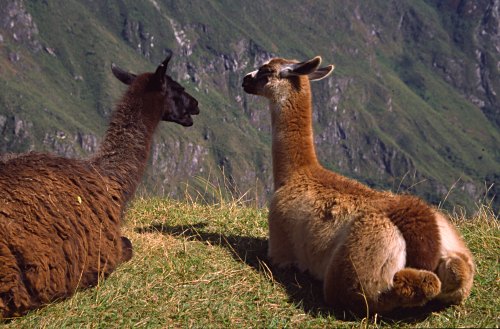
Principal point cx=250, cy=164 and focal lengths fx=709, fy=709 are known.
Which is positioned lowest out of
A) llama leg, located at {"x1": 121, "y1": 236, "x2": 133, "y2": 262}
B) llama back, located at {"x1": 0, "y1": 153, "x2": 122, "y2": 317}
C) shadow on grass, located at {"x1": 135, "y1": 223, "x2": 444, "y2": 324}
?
shadow on grass, located at {"x1": 135, "y1": 223, "x2": 444, "y2": 324}

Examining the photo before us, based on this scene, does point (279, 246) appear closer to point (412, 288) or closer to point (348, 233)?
point (348, 233)

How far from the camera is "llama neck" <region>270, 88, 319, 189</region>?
762cm

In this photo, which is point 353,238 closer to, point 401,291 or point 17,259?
point 401,291

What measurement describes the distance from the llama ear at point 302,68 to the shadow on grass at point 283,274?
1.99m

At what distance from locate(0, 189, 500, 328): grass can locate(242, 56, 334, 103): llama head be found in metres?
1.76

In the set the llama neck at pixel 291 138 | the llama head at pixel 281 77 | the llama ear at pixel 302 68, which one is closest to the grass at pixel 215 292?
the llama neck at pixel 291 138

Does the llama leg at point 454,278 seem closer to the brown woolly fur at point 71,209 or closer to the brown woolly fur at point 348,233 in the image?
the brown woolly fur at point 348,233

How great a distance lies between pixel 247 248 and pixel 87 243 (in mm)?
1874

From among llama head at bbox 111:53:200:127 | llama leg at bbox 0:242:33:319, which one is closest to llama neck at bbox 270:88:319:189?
llama head at bbox 111:53:200:127

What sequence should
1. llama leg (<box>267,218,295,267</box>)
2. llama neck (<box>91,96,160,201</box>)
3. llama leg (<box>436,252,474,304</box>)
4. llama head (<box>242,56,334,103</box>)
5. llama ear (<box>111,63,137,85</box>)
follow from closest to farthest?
llama leg (<box>436,252,474,304</box>) < llama leg (<box>267,218,295,267</box>) < llama head (<box>242,56,334,103</box>) < llama neck (<box>91,96,160,201</box>) < llama ear (<box>111,63,137,85</box>)

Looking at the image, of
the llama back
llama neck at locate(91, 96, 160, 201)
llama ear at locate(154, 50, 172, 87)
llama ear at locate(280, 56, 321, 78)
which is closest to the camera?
the llama back

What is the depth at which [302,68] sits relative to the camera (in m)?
7.71

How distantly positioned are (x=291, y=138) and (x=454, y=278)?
8.19 feet

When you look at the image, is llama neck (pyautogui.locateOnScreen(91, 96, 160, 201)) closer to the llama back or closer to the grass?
the llama back
